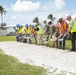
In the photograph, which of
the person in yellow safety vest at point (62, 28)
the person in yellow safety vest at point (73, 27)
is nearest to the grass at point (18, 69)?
the person in yellow safety vest at point (73, 27)

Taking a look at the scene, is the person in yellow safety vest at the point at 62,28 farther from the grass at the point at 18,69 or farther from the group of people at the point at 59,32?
the grass at the point at 18,69

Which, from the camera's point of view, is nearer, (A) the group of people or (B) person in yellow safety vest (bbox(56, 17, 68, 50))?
(A) the group of people

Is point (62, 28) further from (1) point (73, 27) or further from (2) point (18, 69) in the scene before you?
(2) point (18, 69)

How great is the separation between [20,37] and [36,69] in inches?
800

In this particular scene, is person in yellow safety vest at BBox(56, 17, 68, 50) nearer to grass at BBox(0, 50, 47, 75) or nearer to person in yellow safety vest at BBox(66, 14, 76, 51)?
person in yellow safety vest at BBox(66, 14, 76, 51)

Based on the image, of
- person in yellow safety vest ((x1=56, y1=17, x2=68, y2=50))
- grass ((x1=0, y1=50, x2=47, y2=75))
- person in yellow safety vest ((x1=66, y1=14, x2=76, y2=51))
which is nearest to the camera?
grass ((x1=0, y1=50, x2=47, y2=75))

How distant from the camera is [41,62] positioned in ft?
41.3

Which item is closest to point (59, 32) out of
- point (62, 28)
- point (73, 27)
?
point (62, 28)

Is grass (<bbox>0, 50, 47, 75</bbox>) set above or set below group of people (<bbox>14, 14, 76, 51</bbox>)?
below

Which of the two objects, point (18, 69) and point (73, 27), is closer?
point (18, 69)


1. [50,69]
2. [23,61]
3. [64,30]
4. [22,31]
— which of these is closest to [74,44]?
[64,30]

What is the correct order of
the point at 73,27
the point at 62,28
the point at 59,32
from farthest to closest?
the point at 59,32 → the point at 62,28 → the point at 73,27

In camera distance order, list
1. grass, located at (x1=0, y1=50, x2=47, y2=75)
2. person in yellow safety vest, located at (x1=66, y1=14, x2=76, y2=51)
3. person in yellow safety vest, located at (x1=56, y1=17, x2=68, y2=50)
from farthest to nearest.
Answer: person in yellow safety vest, located at (x1=56, y1=17, x2=68, y2=50)
person in yellow safety vest, located at (x1=66, y1=14, x2=76, y2=51)
grass, located at (x1=0, y1=50, x2=47, y2=75)

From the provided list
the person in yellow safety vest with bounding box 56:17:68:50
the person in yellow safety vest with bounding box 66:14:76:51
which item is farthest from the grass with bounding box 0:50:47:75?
the person in yellow safety vest with bounding box 56:17:68:50
